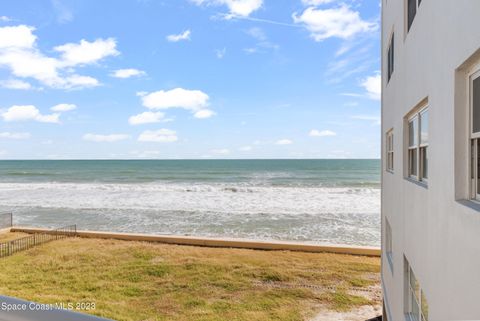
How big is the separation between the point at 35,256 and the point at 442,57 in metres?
14.1

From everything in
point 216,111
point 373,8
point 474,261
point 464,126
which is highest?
point 216,111

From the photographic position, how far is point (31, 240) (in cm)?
Answer: 1396

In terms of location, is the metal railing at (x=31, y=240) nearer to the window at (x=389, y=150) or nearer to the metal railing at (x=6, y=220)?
the metal railing at (x=6, y=220)

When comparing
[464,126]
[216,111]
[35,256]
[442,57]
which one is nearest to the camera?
[464,126]

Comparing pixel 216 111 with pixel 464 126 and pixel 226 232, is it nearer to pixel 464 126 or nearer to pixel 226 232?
pixel 226 232

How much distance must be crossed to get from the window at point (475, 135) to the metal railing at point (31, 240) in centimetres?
1481

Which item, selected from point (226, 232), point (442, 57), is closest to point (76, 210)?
point (226, 232)

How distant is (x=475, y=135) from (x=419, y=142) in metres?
1.85

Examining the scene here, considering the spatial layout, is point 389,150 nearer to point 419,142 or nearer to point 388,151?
point 388,151

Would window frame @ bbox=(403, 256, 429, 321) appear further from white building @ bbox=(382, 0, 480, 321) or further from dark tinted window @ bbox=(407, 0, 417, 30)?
dark tinted window @ bbox=(407, 0, 417, 30)

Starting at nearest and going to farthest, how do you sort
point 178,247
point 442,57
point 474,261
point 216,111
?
1. point 474,261
2. point 442,57
3. point 178,247
4. point 216,111

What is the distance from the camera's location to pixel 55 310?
72 cm

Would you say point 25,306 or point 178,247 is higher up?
point 25,306

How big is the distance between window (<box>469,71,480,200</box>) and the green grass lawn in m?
7.21
